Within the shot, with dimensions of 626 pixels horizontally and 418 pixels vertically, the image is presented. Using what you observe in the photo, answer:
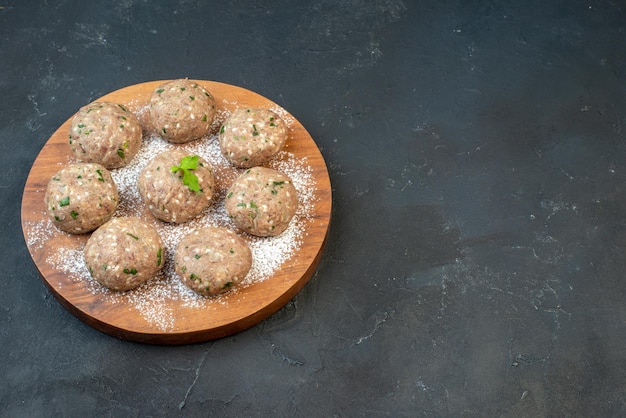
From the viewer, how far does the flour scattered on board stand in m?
4.70

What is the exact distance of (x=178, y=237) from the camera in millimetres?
4945

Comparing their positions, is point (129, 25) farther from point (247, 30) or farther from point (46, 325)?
point (46, 325)

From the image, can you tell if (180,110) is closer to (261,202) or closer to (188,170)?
(188,170)

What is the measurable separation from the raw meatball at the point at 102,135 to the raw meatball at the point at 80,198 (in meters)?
0.20

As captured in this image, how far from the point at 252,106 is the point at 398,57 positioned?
1.41m

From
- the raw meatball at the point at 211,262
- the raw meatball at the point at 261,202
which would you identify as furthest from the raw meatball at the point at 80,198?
the raw meatball at the point at 261,202

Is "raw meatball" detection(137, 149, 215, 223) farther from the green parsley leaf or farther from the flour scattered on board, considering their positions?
the flour scattered on board

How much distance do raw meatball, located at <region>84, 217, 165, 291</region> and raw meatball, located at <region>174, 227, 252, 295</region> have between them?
170mm

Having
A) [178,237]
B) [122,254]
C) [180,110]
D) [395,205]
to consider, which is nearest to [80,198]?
[122,254]

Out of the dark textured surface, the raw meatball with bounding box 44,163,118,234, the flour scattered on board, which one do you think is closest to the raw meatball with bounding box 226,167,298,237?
the flour scattered on board

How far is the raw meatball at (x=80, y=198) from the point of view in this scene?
474 centimetres

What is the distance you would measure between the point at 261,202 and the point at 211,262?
49 cm

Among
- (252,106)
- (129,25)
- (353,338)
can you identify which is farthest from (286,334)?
(129,25)

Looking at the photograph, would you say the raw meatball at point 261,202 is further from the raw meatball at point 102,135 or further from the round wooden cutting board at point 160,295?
the raw meatball at point 102,135
